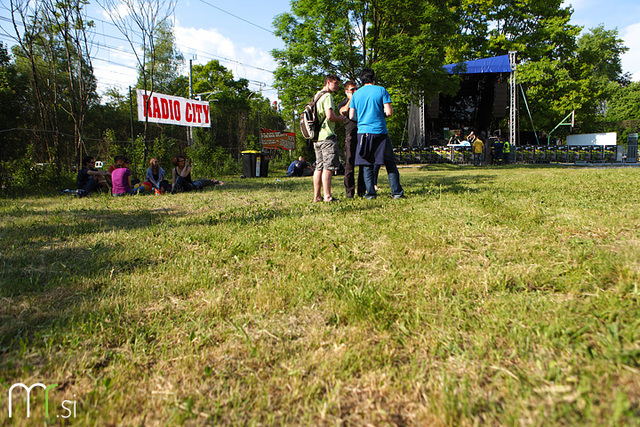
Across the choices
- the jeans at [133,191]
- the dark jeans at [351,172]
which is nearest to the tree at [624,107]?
the dark jeans at [351,172]

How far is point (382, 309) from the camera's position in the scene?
1.86 metres

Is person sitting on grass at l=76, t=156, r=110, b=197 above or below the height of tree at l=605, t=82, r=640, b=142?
below

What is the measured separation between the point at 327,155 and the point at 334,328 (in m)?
3.96

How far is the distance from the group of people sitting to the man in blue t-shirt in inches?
212

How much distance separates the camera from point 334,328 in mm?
1730

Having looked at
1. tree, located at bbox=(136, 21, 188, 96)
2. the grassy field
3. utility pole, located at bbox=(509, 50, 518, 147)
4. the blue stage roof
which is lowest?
the grassy field

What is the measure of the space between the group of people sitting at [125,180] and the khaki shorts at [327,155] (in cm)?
485

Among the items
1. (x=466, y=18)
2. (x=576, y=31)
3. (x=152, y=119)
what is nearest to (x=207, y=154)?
(x=152, y=119)

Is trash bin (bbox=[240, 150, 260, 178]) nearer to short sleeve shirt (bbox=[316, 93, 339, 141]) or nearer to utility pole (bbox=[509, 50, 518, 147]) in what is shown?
short sleeve shirt (bbox=[316, 93, 339, 141])

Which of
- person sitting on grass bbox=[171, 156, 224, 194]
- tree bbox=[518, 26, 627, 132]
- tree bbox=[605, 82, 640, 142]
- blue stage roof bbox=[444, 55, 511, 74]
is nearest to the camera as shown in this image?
person sitting on grass bbox=[171, 156, 224, 194]

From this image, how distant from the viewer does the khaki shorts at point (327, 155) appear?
17.6ft

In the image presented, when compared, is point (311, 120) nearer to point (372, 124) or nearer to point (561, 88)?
point (372, 124)

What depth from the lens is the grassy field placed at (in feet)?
3.94

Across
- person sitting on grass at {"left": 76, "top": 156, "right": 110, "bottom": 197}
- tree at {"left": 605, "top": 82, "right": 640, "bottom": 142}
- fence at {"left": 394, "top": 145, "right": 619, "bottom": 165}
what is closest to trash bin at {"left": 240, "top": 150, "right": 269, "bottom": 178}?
person sitting on grass at {"left": 76, "top": 156, "right": 110, "bottom": 197}
